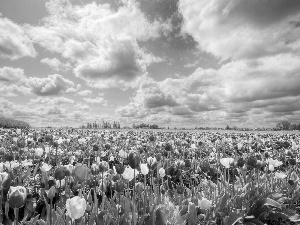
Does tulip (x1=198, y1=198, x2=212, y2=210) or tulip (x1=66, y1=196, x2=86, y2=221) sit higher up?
tulip (x1=66, y1=196, x2=86, y2=221)

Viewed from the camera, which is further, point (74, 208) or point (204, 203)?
point (204, 203)

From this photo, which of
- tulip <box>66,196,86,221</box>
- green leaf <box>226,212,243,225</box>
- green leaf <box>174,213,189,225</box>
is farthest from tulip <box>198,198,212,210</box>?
tulip <box>66,196,86,221</box>

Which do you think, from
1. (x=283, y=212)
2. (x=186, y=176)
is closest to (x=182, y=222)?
(x=283, y=212)

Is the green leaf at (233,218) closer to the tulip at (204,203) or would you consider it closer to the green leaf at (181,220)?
the tulip at (204,203)

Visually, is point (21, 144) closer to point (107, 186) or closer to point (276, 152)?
point (107, 186)

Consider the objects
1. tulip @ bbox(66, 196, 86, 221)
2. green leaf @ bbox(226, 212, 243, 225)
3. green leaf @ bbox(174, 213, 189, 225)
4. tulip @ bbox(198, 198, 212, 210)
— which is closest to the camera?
tulip @ bbox(66, 196, 86, 221)

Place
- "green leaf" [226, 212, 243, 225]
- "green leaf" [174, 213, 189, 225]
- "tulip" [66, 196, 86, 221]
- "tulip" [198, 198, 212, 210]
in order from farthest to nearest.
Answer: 1. "green leaf" [226, 212, 243, 225]
2. "tulip" [198, 198, 212, 210]
3. "green leaf" [174, 213, 189, 225]
4. "tulip" [66, 196, 86, 221]

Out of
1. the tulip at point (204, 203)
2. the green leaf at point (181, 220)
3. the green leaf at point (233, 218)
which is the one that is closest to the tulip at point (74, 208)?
the green leaf at point (181, 220)

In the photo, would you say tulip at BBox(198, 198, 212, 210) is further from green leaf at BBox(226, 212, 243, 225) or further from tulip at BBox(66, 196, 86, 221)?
tulip at BBox(66, 196, 86, 221)

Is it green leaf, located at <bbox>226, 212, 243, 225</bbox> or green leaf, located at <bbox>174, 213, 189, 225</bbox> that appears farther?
green leaf, located at <bbox>226, 212, 243, 225</bbox>

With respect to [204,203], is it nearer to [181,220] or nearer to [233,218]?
[181,220]

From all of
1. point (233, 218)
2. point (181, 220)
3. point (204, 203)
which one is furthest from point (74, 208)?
point (233, 218)

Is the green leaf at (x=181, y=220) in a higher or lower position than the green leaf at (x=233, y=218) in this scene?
higher

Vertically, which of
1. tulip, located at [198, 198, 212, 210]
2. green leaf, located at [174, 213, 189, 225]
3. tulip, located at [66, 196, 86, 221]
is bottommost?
green leaf, located at [174, 213, 189, 225]
